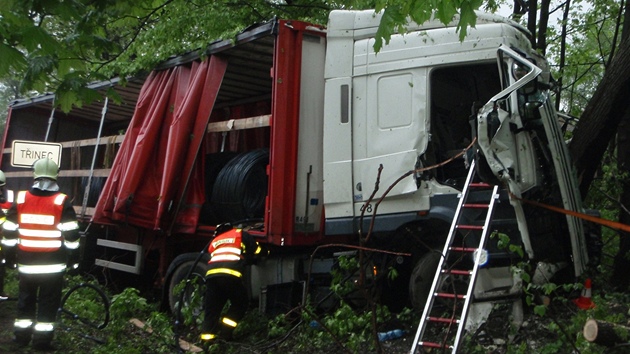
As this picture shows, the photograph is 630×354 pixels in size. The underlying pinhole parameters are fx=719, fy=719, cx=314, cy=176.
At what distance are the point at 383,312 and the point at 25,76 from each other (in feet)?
12.0

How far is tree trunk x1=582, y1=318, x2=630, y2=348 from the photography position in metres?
4.71

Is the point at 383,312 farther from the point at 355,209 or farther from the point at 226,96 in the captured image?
the point at 226,96

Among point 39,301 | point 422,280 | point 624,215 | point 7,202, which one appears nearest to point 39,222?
point 39,301

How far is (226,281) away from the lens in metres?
6.72

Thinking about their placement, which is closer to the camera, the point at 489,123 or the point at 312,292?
the point at 489,123

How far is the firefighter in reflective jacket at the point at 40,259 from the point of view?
256 inches

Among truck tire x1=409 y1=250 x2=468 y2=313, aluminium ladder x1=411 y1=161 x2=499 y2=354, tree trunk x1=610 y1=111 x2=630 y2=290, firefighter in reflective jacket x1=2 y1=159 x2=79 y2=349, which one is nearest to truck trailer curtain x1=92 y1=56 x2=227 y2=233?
firefighter in reflective jacket x1=2 y1=159 x2=79 y2=349

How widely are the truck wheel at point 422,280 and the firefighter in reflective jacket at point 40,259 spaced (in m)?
3.24

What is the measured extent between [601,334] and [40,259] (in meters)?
4.73

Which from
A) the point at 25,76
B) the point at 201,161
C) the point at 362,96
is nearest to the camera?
the point at 25,76

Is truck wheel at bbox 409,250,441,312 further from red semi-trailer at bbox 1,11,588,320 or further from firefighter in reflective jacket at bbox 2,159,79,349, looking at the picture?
firefighter in reflective jacket at bbox 2,159,79,349

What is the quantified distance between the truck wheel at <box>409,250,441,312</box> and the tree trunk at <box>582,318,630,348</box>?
179 centimetres

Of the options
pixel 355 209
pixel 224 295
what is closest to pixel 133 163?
pixel 224 295

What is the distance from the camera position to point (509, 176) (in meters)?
5.61
